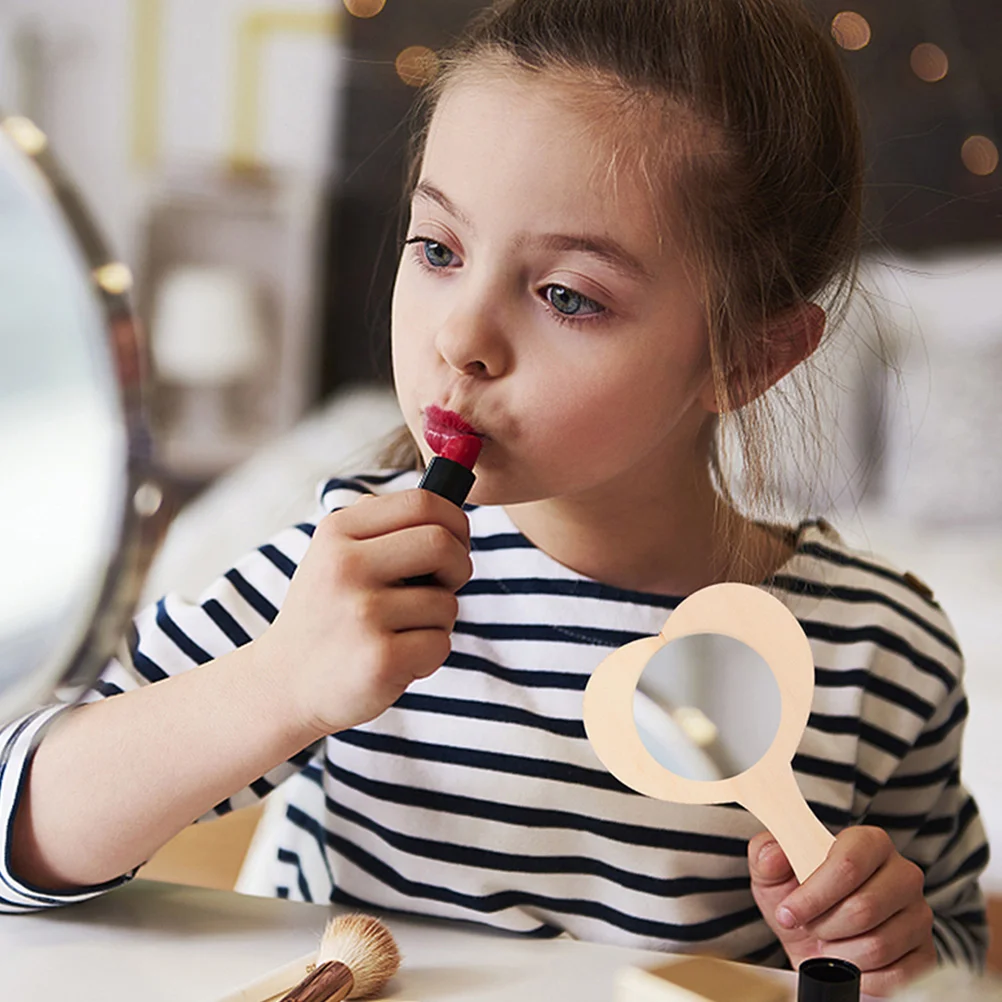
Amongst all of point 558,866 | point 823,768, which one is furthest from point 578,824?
point 823,768

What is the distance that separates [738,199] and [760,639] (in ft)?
0.78

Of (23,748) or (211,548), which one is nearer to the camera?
(23,748)

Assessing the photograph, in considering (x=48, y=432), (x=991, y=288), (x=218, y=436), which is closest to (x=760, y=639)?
(x=48, y=432)

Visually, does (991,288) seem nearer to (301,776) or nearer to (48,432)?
(301,776)

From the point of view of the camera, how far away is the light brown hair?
55 cm

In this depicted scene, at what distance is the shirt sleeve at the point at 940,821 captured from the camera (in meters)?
0.70

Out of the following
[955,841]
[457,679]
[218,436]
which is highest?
[457,679]

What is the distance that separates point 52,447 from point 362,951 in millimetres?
219

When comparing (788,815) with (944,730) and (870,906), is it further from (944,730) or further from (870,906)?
(944,730)

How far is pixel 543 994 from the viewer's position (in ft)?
1.61

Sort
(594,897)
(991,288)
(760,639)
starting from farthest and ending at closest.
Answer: (991,288)
(594,897)
(760,639)

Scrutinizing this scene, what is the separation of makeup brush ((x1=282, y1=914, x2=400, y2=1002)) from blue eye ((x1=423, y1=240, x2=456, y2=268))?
0.27 m

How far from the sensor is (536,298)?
19.8 inches

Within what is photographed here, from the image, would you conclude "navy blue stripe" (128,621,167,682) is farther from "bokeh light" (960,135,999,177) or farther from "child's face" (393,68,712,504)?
"bokeh light" (960,135,999,177)
